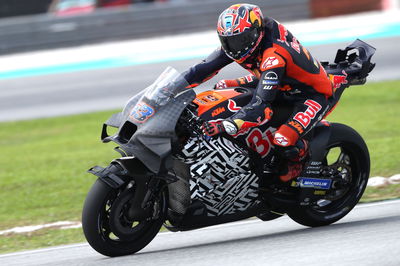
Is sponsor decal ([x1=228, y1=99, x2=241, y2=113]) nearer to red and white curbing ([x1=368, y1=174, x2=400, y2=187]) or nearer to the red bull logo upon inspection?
the red bull logo

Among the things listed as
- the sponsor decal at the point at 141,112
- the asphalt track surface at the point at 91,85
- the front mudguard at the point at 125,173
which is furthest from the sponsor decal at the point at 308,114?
the asphalt track surface at the point at 91,85

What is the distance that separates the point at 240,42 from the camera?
5.65 m

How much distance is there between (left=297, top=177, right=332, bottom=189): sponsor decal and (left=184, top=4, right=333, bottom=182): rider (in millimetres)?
109

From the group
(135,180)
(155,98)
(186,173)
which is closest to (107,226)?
(135,180)

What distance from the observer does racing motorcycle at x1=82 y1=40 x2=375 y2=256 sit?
5277mm

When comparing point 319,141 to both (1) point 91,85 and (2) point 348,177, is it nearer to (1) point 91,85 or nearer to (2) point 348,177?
(2) point 348,177

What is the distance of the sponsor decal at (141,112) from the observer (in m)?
5.35

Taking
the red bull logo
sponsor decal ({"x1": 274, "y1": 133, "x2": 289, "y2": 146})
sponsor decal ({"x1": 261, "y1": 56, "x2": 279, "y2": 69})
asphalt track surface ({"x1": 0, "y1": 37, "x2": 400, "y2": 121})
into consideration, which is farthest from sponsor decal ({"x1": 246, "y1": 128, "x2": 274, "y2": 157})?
asphalt track surface ({"x1": 0, "y1": 37, "x2": 400, "y2": 121})

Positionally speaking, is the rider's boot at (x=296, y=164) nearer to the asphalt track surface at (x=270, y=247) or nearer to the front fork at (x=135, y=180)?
the asphalt track surface at (x=270, y=247)

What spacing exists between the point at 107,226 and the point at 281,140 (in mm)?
1390

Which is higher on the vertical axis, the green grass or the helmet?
the helmet

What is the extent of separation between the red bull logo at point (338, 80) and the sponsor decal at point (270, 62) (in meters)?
0.82

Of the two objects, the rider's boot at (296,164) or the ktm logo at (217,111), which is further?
the rider's boot at (296,164)

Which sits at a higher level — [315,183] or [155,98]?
[155,98]
